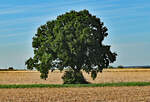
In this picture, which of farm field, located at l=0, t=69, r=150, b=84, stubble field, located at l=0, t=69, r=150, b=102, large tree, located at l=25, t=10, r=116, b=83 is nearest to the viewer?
stubble field, located at l=0, t=69, r=150, b=102

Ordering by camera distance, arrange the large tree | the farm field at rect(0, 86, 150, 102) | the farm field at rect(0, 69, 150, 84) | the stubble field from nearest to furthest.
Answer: the farm field at rect(0, 86, 150, 102) → the stubble field → the large tree → the farm field at rect(0, 69, 150, 84)

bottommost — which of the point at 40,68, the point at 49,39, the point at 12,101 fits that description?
the point at 12,101

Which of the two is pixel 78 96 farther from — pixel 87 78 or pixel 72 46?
pixel 87 78

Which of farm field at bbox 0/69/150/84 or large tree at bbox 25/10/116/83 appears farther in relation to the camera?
farm field at bbox 0/69/150/84

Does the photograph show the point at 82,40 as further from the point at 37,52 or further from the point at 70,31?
the point at 37,52

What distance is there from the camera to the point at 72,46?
49.5m

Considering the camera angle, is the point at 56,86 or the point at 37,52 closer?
the point at 56,86

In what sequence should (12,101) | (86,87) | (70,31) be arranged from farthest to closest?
(70,31), (86,87), (12,101)

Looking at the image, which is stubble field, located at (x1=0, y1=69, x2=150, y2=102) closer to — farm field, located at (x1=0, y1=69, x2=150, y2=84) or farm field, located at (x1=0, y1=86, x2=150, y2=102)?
farm field, located at (x1=0, y1=86, x2=150, y2=102)

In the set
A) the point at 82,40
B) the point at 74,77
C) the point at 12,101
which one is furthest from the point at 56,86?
the point at 12,101

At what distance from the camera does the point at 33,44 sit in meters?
53.2

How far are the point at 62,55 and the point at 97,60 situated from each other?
4.47 metres

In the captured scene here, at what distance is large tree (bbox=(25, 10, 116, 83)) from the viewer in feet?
164

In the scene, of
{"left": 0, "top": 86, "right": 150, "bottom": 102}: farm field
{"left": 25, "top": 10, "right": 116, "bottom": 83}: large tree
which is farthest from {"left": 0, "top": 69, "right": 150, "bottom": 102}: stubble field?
{"left": 25, "top": 10, "right": 116, "bottom": 83}: large tree
